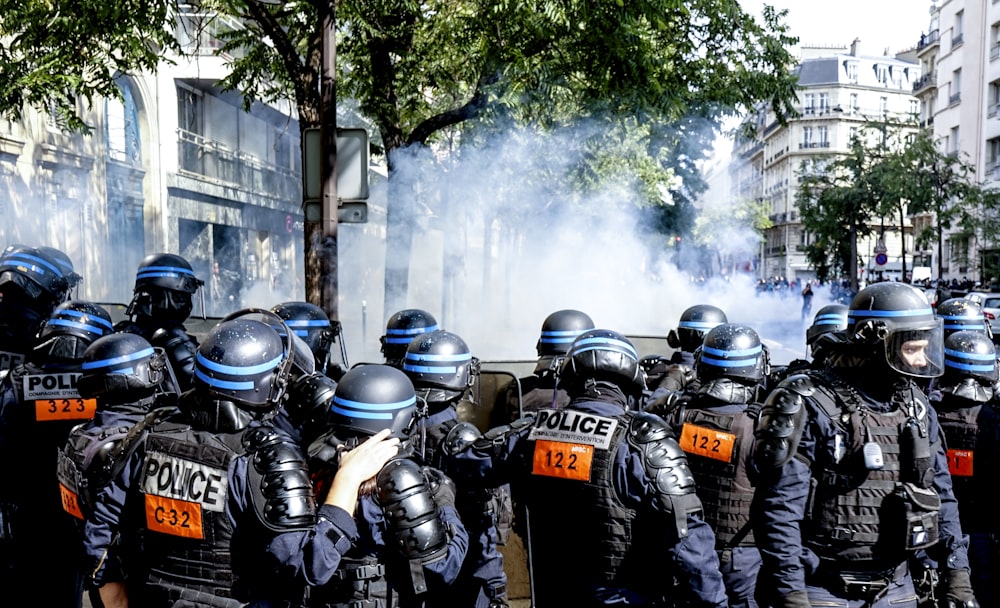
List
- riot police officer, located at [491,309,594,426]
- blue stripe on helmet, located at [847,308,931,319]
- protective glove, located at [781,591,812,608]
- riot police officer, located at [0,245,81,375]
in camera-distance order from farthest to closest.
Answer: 1. riot police officer, located at [0,245,81,375]
2. riot police officer, located at [491,309,594,426]
3. blue stripe on helmet, located at [847,308,931,319]
4. protective glove, located at [781,591,812,608]

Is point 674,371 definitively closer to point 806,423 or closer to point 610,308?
point 806,423

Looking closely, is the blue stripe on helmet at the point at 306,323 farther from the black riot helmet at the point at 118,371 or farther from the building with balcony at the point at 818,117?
the building with balcony at the point at 818,117

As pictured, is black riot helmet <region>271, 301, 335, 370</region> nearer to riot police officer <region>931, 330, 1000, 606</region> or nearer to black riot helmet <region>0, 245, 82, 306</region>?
black riot helmet <region>0, 245, 82, 306</region>

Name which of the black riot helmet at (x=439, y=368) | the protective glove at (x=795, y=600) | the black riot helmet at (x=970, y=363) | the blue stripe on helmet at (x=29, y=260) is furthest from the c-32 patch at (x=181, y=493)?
the black riot helmet at (x=970, y=363)

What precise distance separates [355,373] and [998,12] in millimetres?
38263

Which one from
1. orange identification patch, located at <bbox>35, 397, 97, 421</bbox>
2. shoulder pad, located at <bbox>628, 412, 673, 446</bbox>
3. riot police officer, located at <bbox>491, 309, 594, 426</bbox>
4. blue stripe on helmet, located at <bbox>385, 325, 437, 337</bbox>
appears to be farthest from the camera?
blue stripe on helmet, located at <bbox>385, 325, 437, 337</bbox>

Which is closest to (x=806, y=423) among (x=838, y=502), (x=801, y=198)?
(x=838, y=502)

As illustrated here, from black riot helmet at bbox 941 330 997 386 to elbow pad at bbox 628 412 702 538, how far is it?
7.25 feet

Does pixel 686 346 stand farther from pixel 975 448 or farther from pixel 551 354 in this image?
pixel 975 448

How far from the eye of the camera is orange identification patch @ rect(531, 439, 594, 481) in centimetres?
274

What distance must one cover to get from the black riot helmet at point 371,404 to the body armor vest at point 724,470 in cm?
132

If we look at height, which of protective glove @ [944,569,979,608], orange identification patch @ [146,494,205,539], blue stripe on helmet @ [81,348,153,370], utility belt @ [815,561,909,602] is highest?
blue stripe on helmet @ [81,348,153,370]

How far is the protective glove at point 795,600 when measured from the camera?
2.80m

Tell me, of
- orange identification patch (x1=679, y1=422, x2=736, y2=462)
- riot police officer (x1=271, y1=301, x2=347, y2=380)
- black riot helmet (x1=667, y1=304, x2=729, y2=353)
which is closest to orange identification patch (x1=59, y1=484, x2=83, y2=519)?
riot police officer (x1=271, y1=301, x2=347, y2=380)
